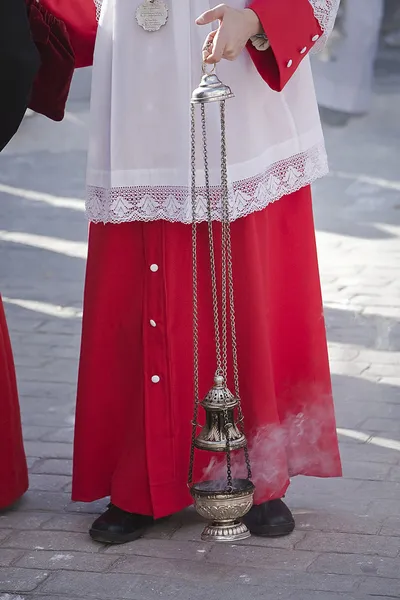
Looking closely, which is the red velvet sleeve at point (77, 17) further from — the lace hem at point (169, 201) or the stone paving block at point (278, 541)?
the stone paving block at point (278, 541)

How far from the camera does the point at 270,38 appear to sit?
9.61 feet

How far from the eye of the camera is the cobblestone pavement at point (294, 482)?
299 cm

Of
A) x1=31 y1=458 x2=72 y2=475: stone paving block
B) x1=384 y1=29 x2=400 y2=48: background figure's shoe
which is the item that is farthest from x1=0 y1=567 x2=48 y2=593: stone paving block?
x1=384 y1=29 x2=400 y2=48: background figure's shoe

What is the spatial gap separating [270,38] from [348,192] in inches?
219

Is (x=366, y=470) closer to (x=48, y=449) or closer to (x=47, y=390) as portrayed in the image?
(x=48, y=449)

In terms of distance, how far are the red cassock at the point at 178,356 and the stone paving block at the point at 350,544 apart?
0.53 feet

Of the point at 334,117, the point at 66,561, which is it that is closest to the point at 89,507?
the point at 66,561

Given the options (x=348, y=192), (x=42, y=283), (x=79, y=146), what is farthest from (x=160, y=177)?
(x=79, y=146)

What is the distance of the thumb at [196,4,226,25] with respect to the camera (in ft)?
9.26

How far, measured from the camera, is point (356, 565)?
9.98ft

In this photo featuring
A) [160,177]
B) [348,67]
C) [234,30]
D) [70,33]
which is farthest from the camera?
[348,67]

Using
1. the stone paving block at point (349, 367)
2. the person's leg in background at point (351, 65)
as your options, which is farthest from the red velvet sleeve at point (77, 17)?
the person's leg in background at point (351, 65)

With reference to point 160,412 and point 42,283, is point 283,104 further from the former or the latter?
point 42,283

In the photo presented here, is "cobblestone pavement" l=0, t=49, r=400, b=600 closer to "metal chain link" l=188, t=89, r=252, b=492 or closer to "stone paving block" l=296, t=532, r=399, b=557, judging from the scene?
"stone paving block" l=296, t=532, r=399, b=557
